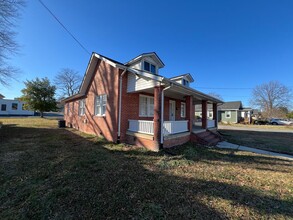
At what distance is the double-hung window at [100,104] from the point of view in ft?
33.0

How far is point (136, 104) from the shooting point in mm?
9078

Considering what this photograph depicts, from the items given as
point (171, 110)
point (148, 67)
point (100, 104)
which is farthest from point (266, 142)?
point (100, 104)

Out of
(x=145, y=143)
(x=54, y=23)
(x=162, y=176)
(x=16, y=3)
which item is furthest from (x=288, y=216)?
(x=16, y=3)

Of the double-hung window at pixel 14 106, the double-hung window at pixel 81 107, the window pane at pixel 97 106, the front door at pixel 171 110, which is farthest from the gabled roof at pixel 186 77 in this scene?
the double-hung window at pixel 14 106

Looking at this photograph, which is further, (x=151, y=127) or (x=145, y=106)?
(x=145, y=106)

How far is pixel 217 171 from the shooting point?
4.71 m

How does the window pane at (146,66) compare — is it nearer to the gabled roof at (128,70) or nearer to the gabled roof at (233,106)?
the gabled roof at (128,70)

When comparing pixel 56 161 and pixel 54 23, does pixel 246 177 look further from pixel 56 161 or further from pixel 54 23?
pixel 54 23

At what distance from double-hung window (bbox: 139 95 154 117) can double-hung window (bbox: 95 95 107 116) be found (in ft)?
8.66

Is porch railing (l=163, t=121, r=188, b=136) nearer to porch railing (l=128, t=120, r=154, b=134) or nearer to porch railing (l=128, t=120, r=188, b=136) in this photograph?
porch railing (l=128, t=120, r=188, b=136)

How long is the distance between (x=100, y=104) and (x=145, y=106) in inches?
138

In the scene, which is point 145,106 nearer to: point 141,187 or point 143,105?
point 143,105

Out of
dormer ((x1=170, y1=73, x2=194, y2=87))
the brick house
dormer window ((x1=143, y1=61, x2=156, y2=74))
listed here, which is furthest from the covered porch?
dormer ((x1=170, y1=73, x2=194, y2=87))

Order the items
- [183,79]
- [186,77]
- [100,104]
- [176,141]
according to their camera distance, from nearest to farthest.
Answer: [176,141]
[100,104]
[183,79]
[186,77]
